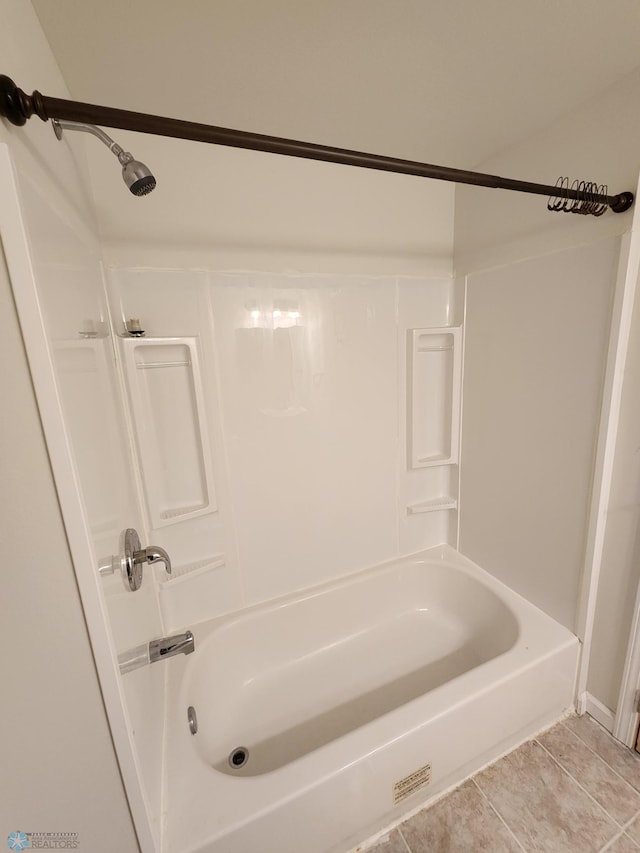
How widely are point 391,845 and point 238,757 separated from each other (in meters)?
0.58

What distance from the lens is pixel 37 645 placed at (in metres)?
0.56

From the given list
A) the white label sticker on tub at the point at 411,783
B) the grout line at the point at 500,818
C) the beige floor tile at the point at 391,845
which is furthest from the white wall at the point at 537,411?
the beige floor tile at the point at 391,845

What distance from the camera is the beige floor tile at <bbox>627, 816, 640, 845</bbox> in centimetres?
108

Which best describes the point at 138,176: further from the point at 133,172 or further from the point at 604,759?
the point at 604,759

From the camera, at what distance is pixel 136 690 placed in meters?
0.87

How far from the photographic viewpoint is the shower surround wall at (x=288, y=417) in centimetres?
141

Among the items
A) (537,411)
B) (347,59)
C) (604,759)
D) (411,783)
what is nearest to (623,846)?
(604,759)

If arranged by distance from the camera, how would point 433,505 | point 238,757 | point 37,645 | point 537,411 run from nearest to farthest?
point 37,645
point 238,757
point 537,411
point 433,505

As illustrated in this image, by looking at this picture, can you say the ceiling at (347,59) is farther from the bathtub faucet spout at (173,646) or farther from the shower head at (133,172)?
the bathtub faucet spout at (173,646)

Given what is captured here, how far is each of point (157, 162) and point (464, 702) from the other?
217 centimetres

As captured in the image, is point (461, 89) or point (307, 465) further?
point (307, 465)

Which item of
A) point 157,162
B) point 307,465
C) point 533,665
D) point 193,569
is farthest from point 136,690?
point 157,162

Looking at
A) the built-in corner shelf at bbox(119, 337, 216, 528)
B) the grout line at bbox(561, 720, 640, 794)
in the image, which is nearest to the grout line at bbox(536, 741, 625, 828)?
the grout line at bbox(561, 720, 640, 794)

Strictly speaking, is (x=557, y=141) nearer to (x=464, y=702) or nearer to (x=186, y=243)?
(x=186, y=243)
